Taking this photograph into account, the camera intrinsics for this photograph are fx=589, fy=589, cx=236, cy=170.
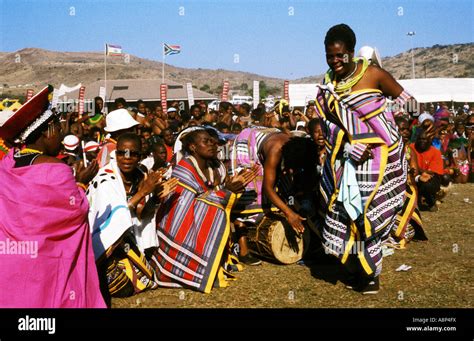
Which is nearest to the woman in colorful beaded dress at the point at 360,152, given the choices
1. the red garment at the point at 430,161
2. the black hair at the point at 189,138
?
the black hair at the point at 189,138

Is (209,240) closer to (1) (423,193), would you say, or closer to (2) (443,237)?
(2) (443,237)

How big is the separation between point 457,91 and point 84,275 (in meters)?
44.9

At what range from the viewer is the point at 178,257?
6.56 m

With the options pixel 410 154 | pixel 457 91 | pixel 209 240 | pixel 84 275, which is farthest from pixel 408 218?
pixel 457 91

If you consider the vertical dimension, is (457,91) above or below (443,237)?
above

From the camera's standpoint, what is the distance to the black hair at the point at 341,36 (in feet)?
19.2

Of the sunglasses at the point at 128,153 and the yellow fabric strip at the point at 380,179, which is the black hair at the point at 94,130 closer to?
the sunglasses at the point at 128,153

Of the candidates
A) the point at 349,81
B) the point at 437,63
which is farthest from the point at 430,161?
the point at 437,63

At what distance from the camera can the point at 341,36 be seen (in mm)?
5848

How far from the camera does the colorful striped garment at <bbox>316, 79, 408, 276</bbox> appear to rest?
595 centimetres

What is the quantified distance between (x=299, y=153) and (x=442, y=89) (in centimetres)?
4112

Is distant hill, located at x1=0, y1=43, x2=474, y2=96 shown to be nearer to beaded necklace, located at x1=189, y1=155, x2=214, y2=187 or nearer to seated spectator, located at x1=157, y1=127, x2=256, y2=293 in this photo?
beaded necklace, located at x1=189, y1=155, x2=214, y2=187

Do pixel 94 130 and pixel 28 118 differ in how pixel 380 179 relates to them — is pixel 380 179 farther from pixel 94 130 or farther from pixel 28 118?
pixel 94 130

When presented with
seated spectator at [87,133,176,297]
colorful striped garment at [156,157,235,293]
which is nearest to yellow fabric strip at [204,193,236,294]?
colorful striped garment at [156,157,235,293]
